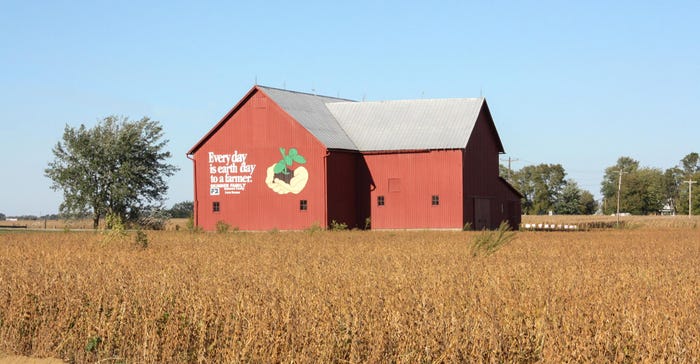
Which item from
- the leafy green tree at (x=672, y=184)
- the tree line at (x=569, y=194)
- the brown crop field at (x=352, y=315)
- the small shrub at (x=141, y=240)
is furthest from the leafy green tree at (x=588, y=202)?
the brown crop field at (x=352, y=315)

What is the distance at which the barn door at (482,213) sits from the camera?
48719 mm

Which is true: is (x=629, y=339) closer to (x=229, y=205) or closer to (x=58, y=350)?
(x=58, y=350)

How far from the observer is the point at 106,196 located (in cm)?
5925

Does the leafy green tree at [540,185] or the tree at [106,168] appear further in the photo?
the leafy green tree at [540,185]

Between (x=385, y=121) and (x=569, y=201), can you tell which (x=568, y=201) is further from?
(x=385, y=121)

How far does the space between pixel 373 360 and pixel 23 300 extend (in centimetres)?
607

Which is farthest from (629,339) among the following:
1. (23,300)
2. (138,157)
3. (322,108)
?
(138,157)

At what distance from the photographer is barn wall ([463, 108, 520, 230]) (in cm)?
4794

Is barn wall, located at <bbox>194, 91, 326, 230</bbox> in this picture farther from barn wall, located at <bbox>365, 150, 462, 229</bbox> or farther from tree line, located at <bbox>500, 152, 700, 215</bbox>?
tree line, located at <bbox>500, 152, 700, 215</bbox>

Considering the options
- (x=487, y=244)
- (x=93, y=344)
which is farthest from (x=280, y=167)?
(x=93, y=344)

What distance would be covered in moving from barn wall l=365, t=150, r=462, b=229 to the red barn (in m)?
0.05

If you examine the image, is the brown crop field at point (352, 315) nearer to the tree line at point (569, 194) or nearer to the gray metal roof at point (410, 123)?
the gray metal roof at point (410, 123)

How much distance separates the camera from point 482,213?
49594 mm

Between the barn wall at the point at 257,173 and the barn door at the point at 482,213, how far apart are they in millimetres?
8225
